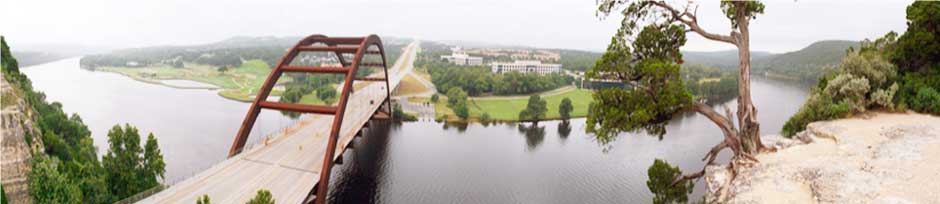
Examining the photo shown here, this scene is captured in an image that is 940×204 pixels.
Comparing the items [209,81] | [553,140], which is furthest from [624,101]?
[209,81]

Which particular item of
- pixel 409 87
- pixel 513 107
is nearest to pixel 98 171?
pixel 513 107

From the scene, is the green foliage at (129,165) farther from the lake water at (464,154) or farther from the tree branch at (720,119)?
the tree branch at (720,119)

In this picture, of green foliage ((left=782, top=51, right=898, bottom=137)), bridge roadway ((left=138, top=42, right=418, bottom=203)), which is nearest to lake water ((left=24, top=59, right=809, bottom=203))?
bridge roadway ((left=138, top=42, right=418, bottom=203))

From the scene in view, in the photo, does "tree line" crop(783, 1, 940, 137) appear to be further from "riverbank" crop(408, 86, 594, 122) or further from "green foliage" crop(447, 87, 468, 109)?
"green foliage" crop(447, 87, 468, 109)

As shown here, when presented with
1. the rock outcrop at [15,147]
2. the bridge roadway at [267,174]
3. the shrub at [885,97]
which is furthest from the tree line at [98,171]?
the shrub at [885,97]

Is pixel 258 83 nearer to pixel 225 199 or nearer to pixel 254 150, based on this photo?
pixel 254 150

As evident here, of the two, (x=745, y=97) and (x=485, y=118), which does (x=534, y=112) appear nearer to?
(x=485, y=118)
